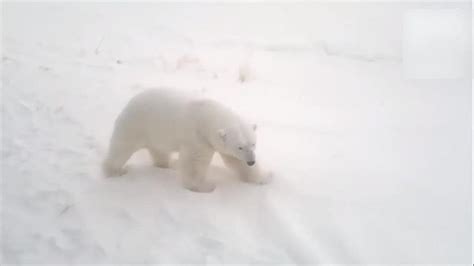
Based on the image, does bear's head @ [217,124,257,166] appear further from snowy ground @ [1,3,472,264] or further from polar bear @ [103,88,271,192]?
snowy ground @ [1,3,472,264]

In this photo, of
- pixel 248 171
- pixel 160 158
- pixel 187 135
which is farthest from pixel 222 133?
pixel 160 158

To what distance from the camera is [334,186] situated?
2088mm

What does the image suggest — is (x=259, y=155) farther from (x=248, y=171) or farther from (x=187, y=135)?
(x=187, y=135)

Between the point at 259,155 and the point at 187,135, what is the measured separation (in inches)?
20.1

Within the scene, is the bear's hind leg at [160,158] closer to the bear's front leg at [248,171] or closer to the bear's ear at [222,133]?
the bear's front leg at [248,171]

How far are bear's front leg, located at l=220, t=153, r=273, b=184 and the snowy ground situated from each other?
0.04 metres

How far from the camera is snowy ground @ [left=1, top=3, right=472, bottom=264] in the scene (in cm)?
179

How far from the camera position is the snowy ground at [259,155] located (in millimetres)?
1791

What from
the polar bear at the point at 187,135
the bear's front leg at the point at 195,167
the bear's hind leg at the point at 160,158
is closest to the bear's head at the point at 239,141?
the polar bear at the point at 187,135

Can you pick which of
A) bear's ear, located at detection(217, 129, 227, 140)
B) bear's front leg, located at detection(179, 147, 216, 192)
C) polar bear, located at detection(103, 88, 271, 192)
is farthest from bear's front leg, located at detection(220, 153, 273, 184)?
bear's ear, located at detection(217, 129, 227, 140)

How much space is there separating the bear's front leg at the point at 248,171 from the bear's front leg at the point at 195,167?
0.36 ft

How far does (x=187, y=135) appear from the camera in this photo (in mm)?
1985

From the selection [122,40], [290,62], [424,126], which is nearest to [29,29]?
[122,40]

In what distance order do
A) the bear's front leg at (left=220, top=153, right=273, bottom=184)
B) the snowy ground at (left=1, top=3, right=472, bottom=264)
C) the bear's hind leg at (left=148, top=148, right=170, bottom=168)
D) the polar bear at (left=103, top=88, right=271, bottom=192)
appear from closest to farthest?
the snowy ground at (left=1, top=3, right=472, bottom=264)
the polar bear at (left=103, top=88, right=271, bottom=192)
the bear's front leg at (left=220, top=153, right=273, bottom=184)
the bear's hind leg at (left=148, top=148, right=170, bottom=168)
